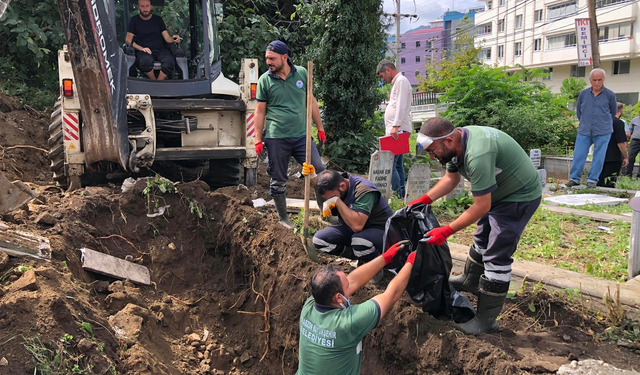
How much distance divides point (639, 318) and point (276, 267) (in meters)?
2.90

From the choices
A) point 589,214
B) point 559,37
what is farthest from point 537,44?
point 589,214

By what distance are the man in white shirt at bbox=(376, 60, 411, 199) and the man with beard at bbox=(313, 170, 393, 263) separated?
2.58m

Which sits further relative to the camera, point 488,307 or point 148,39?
point 148,39

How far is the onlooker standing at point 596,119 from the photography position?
8.09 metres

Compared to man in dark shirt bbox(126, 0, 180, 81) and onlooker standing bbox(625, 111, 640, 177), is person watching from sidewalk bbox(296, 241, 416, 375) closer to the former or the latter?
man in dark shirt bbox(126, 0, 180, 81)

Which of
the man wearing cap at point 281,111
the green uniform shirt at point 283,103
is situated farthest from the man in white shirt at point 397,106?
the green uniform shirt at point 283,103

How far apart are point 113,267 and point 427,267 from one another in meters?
2.96

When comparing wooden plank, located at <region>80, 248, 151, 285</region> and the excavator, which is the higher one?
the excavator

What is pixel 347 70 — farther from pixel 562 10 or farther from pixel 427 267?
pixel 562 10

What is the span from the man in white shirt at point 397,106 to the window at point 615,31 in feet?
103

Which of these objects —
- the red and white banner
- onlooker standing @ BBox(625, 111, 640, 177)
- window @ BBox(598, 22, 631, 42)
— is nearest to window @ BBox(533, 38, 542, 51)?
window @ BBox(598, 22, 631, 42)

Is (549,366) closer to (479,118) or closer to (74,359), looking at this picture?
(74,359)

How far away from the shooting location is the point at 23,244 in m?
3.91

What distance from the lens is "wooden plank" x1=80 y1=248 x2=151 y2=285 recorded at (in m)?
4.52
